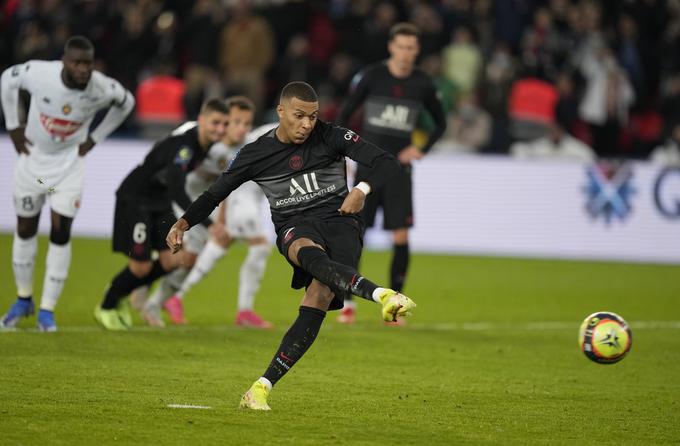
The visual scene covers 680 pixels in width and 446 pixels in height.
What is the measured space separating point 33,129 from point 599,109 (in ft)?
43.8

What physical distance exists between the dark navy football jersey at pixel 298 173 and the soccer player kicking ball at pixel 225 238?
13.0 feet

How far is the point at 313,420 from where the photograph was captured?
7656 mm

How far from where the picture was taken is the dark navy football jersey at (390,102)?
13.4 meters

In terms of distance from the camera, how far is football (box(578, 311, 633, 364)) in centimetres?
891

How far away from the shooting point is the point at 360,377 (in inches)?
379

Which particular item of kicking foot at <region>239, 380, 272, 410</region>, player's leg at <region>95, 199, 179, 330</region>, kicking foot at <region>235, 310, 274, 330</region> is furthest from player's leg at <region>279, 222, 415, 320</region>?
kicking foot at <region>235, 310, 274, 330</region>

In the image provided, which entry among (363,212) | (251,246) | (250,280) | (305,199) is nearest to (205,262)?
(251,246)

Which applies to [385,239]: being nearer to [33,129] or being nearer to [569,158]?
[569,158]

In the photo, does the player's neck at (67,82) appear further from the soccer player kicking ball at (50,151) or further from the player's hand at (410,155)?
the player's hand at (410,155)

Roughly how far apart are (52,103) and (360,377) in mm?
3963

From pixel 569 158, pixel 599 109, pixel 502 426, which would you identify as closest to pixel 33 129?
pixel 502 426

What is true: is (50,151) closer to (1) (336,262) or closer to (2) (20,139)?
(2) (20,139)

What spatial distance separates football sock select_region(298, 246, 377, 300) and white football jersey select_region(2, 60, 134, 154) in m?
4.21

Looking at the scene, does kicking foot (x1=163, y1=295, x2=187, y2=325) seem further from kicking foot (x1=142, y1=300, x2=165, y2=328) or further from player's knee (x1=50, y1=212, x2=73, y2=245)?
player's knee (x1=50, y1=212, x2=73, y2=245)
